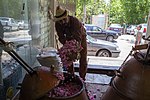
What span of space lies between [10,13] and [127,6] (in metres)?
7.88

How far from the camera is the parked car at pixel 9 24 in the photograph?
156cm

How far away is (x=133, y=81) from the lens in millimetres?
1054

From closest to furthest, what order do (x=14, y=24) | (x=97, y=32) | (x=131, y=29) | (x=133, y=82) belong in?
1. (x=133, y=82)
2. (x=14, y=24)
3. (x=97, y=32)
4. (x=131, y=29)

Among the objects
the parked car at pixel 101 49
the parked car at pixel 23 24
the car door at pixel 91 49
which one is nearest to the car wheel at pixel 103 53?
the parked car at pixel 101 49

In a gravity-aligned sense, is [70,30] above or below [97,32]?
above

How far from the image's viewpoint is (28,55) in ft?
7.83

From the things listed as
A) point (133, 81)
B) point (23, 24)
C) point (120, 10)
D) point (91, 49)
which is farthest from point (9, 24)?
point (120, 10)

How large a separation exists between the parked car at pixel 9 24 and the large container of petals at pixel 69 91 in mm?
653

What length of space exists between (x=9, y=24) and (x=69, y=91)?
0.82m

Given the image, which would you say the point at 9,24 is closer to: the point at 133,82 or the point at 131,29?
the point at 133,82

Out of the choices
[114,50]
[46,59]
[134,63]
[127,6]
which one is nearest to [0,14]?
[46,59]

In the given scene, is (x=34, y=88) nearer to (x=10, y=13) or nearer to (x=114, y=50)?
(x=10, y=13)

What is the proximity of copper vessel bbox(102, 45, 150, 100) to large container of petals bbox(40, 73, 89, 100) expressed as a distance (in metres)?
0.19

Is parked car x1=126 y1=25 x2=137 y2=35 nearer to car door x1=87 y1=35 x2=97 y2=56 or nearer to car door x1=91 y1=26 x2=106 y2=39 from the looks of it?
car door x1=91 y1=26 x2=106 y2=39
